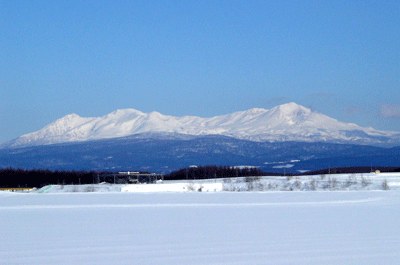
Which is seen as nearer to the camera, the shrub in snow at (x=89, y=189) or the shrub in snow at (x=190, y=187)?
the shrub in snow at (x=89, y=189)

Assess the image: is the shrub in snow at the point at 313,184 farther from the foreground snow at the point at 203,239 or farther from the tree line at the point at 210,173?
the foreground snow at the point at 203,239

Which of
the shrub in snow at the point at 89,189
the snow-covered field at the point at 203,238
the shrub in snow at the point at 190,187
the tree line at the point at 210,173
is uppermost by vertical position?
the tree line at the point at 210,173

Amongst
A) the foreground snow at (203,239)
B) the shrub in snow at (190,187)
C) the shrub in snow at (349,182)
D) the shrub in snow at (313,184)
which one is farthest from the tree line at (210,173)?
the foreground snow at (203,239)

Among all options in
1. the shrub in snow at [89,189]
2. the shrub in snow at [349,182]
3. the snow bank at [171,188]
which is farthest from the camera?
the shrub in snow at [349,182]

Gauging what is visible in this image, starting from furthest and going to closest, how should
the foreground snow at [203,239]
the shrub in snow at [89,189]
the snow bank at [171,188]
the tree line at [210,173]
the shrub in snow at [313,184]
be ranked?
the tree line at [210,173] < the shrub in snow at [89,189] < the snow bank at [171,188] < the shrub in snow at [313,184] < the foreground snow at [203,239]

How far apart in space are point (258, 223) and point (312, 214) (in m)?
4.92

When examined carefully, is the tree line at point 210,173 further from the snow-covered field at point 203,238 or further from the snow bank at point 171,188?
the snow-covered field at point 203,238

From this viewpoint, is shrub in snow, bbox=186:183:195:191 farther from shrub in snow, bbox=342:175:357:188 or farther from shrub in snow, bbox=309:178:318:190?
shrub in snow, bbox=342:175:357:188

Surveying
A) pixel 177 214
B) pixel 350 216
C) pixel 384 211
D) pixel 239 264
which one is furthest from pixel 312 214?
pixel 239 264

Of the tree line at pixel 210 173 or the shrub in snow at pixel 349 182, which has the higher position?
the tree line at pixel 210 173

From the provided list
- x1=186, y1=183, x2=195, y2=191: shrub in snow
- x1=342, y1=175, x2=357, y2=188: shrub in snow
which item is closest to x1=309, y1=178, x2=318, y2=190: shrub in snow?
x1=342, y1=175, x2=357, y2=188: shrub in snow

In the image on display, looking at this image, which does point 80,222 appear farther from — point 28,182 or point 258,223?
point 28,182

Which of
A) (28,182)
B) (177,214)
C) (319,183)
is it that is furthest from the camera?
(28,182)

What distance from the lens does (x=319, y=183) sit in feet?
209
